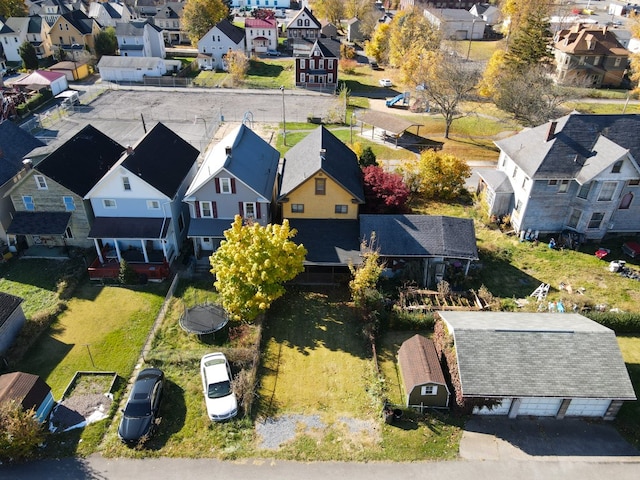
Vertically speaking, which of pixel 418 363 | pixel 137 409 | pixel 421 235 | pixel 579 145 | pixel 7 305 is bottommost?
pixel 137 409

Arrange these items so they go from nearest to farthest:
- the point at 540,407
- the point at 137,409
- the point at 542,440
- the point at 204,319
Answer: the point at 137,409, the point at 542,440, the point at 540,407, the point at 204,319

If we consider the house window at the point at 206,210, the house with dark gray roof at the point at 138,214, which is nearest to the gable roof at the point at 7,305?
the house with dark gray roof at the point at 138,214

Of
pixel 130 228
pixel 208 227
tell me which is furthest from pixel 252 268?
pixel 130 228

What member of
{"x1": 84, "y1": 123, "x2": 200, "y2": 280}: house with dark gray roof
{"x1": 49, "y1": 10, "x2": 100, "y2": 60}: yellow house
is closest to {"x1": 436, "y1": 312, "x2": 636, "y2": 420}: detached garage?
{"x1": 84, "y1": 123, "x2": 200, "y2": 280}: house with dark gray roof

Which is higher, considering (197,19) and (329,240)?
(197,19)

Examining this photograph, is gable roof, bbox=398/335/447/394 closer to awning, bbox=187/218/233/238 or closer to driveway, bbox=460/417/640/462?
driveway, bbox=460/417/640/462

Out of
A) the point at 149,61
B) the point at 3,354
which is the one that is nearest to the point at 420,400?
the point at 3,354

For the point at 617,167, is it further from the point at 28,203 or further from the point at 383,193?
the point at 28,203
